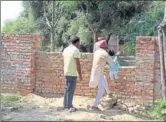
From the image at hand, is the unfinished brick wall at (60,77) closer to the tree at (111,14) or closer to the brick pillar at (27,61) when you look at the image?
the brick pillar at (27,61)

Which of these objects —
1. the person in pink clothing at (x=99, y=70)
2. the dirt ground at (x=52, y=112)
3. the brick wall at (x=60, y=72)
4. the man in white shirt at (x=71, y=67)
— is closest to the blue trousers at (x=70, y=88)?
the man in white shirt at (x=71, y=67)

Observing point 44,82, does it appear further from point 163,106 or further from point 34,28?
point 34,28

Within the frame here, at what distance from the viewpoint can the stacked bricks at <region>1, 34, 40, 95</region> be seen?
995cm

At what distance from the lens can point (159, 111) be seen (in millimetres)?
8328

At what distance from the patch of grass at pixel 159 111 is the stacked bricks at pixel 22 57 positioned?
314 cm

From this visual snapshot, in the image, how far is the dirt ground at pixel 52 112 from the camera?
25.2 feet

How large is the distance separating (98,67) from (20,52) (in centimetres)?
254

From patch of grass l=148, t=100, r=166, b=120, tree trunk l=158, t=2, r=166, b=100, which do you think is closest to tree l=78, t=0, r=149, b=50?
tree trunk l=158, t=2, r=166, b=100

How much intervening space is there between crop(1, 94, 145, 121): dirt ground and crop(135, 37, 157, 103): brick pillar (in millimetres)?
853

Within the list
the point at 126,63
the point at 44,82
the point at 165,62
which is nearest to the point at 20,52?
the point at 44,82

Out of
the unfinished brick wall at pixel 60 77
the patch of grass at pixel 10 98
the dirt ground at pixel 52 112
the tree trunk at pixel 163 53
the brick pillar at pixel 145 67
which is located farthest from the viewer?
the patch of grass at pixel 10 98

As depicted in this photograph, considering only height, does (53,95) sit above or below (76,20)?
below

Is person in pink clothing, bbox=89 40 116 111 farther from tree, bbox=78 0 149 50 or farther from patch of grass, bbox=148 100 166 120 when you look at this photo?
tree, bbox=78 0 149 50

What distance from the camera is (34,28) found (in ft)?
79.9
